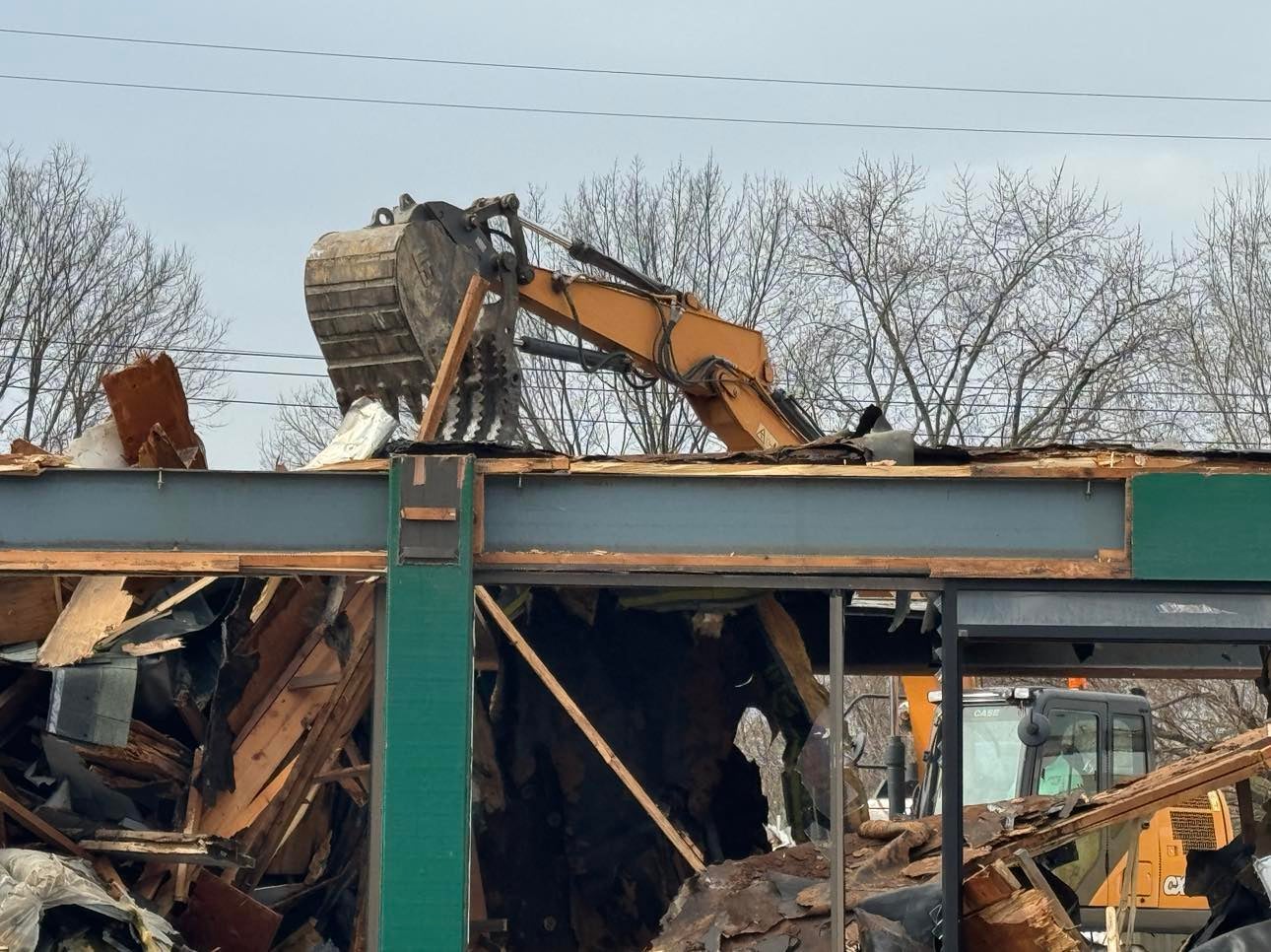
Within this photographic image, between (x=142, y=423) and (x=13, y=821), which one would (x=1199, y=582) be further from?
(x=13, y=821)

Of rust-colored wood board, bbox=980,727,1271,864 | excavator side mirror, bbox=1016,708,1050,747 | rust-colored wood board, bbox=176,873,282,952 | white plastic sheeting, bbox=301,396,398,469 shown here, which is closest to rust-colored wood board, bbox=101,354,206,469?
white plastic sheeting, bbox=301,396,398,469

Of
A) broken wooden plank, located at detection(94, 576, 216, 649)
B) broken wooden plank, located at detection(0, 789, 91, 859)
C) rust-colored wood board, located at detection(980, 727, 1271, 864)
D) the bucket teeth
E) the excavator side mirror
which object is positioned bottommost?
broken wooden plank, located at detection(0, 789, 91, 859)

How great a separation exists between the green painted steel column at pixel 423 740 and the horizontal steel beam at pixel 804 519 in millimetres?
247

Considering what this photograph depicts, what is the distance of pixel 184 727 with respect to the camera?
8.31 metres

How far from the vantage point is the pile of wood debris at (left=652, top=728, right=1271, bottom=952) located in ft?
21.4

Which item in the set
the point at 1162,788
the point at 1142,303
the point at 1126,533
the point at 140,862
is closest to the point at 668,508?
the point at 1126,533

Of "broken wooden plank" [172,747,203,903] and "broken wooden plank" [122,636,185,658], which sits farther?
"broken wooden plank" [122,636,185,658]

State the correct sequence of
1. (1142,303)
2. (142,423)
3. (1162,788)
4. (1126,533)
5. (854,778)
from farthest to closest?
(1142,303), (854,778), (142,423), (1162,788), (1126,533)

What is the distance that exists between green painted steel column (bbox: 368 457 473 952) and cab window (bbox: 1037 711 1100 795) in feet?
25.2

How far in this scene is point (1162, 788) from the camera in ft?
23.5

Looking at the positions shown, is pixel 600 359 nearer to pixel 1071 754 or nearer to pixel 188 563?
pixel 188 563

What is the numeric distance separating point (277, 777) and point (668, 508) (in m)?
2.82

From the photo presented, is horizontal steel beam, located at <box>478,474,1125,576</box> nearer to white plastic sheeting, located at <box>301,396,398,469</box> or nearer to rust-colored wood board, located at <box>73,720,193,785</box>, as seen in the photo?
white plastic sheeting, located at <box>301,396,398,469</box>

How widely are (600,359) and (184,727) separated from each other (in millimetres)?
3209
